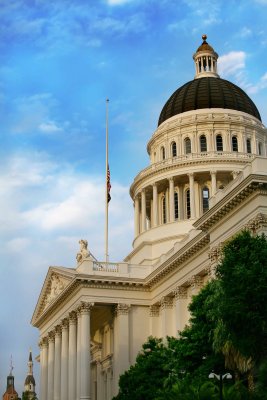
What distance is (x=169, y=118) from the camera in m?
81.0

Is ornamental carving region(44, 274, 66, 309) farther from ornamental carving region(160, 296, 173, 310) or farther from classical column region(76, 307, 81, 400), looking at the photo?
ornamental carving region(160, 296, 173, 310)

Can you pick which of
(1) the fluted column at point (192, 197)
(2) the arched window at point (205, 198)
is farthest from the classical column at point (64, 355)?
(2) the arched window at point (205, 198)

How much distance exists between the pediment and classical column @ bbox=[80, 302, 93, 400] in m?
3.29

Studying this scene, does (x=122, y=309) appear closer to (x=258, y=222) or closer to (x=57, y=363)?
(x=57, y=363)

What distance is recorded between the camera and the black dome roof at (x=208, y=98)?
259ft

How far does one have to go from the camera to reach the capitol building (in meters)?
61.0

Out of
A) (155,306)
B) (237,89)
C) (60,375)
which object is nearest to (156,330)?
(155,306)

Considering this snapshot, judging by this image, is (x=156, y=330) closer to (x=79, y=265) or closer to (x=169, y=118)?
(x=79, y=265)

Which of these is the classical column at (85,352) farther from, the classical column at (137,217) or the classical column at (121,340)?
the classical column at (137,217)

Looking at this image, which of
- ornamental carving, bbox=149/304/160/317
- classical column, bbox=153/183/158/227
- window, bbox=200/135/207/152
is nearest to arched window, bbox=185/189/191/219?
classical column, bbox=153/183/158/227

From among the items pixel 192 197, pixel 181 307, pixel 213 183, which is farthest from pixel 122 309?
pixel 213 183

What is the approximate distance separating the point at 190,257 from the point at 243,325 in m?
23.0

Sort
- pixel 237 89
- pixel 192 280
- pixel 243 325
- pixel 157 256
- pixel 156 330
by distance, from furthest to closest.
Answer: pixel 237 89
pixel 157 256
pixel 156 330
pixel 192 280
pixel 243 325

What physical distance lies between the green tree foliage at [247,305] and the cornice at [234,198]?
7.45 m
